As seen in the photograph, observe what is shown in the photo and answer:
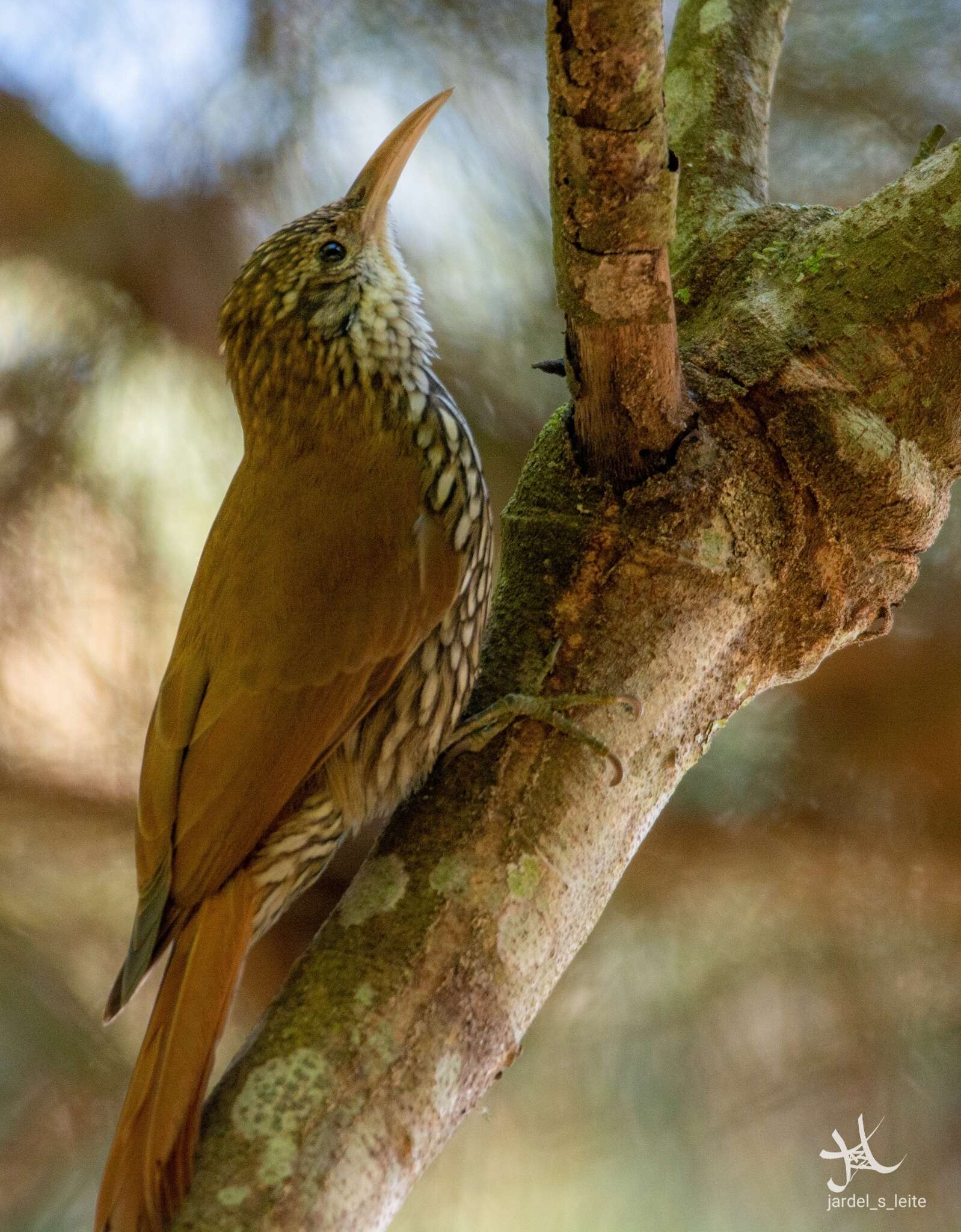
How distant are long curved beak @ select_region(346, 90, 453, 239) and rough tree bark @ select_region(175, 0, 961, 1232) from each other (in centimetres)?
49

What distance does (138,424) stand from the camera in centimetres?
222

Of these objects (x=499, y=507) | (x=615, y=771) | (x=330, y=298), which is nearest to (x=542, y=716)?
(x=615, y=771)

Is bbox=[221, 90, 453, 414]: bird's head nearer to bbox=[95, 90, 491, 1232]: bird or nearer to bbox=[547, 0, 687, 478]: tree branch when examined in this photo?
bbox=[95, 90, 491, 1232]: bird

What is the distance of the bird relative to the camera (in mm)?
1406

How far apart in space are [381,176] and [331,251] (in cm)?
16

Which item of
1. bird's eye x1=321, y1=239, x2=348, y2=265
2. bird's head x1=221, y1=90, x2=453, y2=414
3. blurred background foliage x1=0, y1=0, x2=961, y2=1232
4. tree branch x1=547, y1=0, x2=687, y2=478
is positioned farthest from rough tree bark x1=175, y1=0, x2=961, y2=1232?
blurred background foliage x1=0, y1=0, x2=961, y2=1232

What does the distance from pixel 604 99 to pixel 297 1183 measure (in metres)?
1.03

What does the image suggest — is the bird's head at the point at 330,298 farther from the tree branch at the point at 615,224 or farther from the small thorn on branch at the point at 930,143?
the small thorn on branch at the point at 930,143

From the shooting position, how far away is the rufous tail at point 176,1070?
111 centimetres

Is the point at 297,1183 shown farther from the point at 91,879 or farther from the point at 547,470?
the point at 91,879

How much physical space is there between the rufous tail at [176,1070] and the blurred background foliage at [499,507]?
90cm

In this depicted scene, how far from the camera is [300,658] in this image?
1529mm
